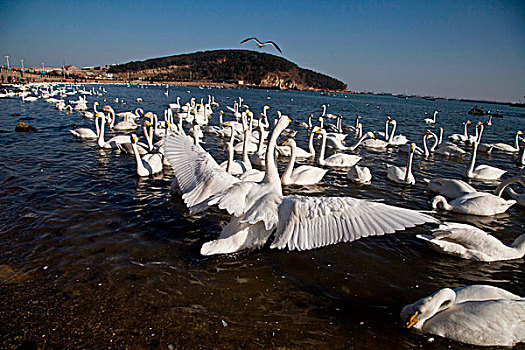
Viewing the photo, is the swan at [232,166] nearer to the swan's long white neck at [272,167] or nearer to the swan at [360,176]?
the swan's long white neck at [272,167]

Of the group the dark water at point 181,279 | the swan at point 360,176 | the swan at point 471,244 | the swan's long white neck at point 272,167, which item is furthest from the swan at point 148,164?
the swan at point 471,244

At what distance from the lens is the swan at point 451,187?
28.0ft

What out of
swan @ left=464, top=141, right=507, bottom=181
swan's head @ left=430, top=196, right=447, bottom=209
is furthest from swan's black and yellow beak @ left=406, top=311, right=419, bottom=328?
swan @ left=464, top=141, right=507, bottom=181

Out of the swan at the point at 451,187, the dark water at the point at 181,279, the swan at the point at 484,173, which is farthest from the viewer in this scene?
the swan at the point at 484,173

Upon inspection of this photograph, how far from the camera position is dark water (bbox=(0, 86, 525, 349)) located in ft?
12.3

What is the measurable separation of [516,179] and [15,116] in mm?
27992

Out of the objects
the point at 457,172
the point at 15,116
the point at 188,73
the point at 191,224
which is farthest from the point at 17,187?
the point at 188,73

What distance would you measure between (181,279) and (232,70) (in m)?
191

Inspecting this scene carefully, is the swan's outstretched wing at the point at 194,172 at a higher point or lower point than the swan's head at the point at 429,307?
higher

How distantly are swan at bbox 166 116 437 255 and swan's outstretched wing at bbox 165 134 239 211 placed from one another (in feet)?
0.06

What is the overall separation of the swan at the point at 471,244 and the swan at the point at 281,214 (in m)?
2.09

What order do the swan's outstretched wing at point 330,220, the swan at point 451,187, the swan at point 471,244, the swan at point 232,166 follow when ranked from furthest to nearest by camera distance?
the swan at point 232,166
the swan at point 451,187
the swan at point 471,244
the swan's outstretched wing at point 330,220

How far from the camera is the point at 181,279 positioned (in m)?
4.71

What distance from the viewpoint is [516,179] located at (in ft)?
24.8
